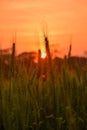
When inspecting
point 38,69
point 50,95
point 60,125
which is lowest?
point 60,125

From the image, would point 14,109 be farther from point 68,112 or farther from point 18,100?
point 68,112

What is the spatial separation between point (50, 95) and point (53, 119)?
204 millimetres

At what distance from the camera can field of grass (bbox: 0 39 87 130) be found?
9.14 ft

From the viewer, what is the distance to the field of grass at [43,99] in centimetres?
279

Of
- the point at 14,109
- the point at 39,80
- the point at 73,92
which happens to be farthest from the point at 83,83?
the point at 14,109

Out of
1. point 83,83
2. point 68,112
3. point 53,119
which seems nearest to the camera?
point 68,112

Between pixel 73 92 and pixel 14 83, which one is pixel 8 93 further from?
pixel 73 92

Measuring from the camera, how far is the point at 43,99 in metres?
2.95

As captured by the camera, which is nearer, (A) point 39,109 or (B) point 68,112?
(B) point 68,112

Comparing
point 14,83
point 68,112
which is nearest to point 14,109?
point 14,83

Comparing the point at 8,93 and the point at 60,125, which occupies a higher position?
the point at 8,93

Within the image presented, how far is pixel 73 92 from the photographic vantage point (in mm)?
2943

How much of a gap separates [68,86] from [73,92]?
0.07 metres

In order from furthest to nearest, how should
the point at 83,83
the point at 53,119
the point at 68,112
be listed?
the point at 83,83 → the point at 53,119 → the point at 68,112
